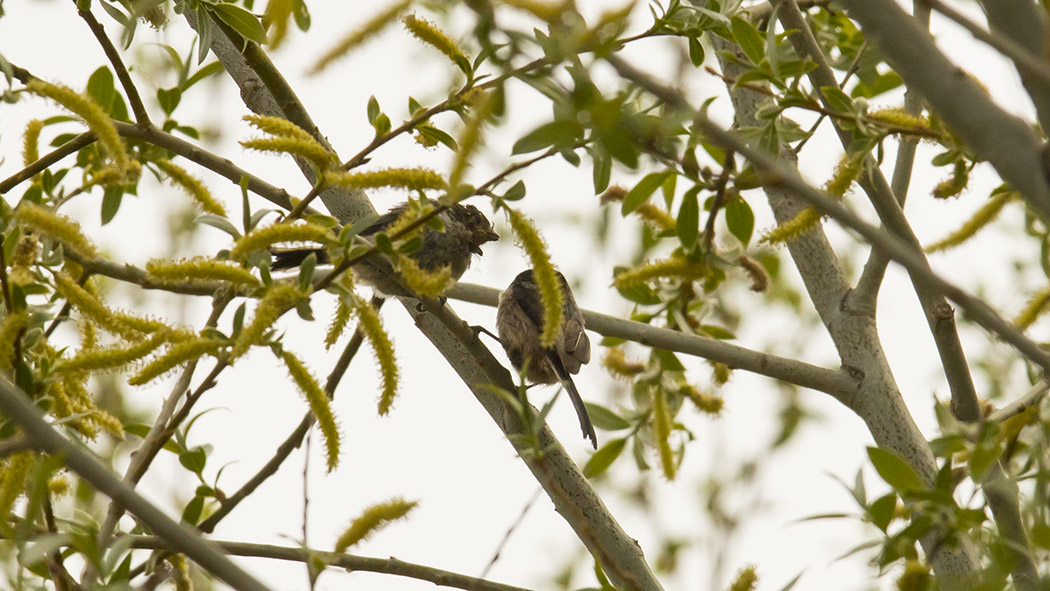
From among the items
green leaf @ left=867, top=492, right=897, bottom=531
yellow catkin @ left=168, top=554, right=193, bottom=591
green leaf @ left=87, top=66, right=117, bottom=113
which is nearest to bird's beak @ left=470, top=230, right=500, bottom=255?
green leaf @ left=87, top=66, right=117, bottom=113

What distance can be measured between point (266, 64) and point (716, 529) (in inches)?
113

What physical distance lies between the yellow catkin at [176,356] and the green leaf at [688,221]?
1.63 metres

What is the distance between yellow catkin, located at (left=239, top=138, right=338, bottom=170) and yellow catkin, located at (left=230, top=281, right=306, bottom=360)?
35 cm

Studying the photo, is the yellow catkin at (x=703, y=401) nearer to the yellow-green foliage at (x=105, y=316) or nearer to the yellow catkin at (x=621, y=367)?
the yellow catkin at (x=621, y=367)

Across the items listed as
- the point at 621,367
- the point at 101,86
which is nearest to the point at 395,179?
the point at 101,86

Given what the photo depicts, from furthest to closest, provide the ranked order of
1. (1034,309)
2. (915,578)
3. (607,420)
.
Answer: (607,420) < (1034,309) < (915,578)

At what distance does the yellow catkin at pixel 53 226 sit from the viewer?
225 cm

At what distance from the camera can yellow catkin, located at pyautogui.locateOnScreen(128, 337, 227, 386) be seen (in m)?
2.32

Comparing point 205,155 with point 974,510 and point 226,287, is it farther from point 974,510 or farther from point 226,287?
point 974,510

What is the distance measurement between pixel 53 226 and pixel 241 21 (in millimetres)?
1066

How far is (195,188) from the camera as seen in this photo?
2986mm

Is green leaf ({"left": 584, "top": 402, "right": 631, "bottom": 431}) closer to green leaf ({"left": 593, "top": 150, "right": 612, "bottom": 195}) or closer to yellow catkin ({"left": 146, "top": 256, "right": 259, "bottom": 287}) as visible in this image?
green leaf ({"left": 593, "top": 150, "right": 612, "bottom": 195})

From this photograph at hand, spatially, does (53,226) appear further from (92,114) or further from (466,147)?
(466,147)

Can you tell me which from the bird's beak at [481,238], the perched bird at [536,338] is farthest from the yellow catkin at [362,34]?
the bird's beak at [481,238]
